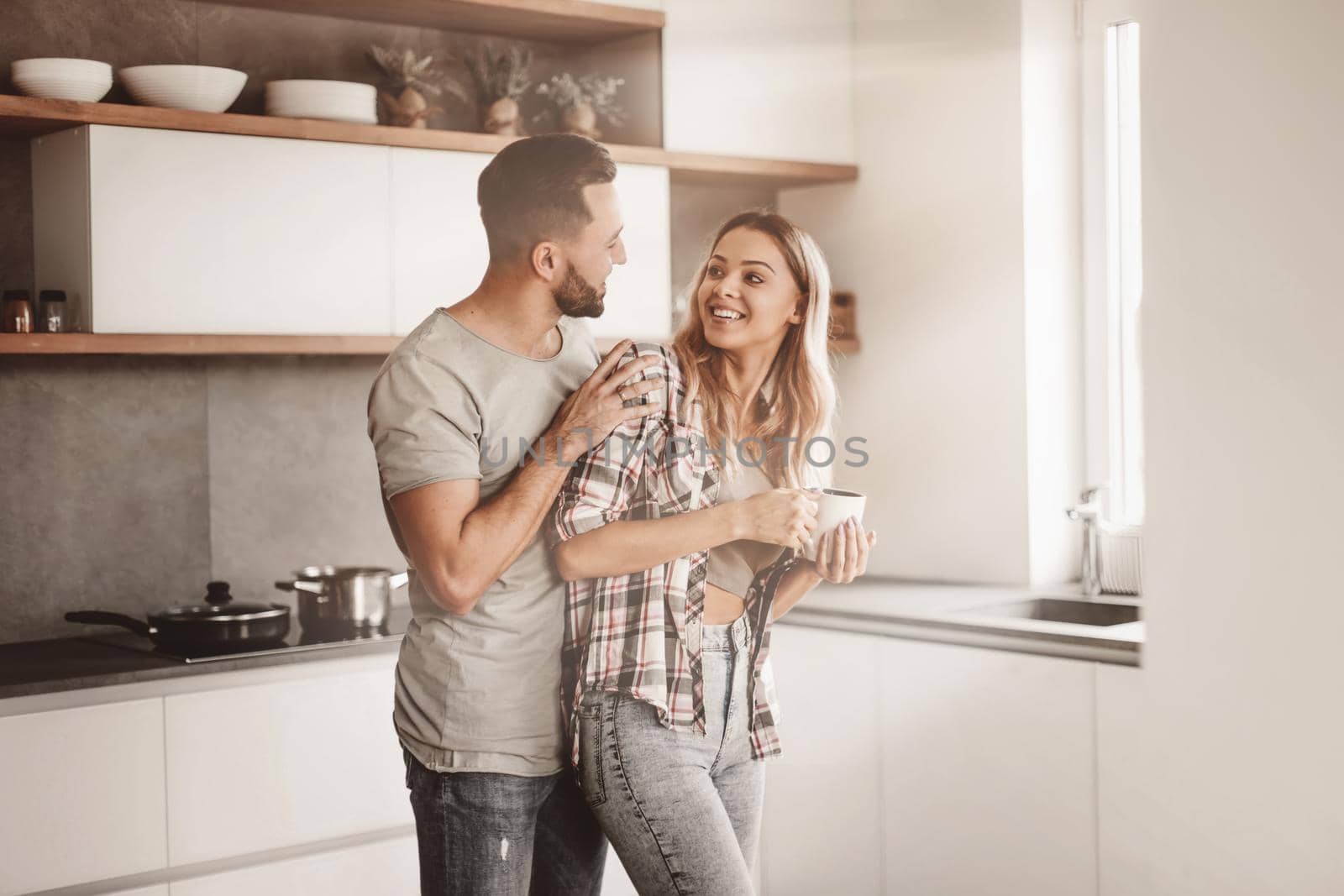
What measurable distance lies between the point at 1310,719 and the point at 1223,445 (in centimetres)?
43

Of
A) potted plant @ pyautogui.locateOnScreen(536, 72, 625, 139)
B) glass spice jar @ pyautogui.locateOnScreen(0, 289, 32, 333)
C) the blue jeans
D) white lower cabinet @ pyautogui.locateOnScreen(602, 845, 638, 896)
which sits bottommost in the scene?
white lower cabinet @ pyautogui.locateOnScreen(602, 845, 638, 896)

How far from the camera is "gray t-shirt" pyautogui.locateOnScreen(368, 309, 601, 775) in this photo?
1.52 metres

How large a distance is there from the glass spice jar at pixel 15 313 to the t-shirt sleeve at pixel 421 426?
4.53ft

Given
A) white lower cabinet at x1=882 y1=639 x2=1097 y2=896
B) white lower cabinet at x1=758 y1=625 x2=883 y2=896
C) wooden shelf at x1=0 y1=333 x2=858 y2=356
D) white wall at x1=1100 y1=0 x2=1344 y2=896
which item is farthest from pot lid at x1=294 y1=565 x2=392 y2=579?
white wall at x1=1100 y1=0 x2=1344 y2=896

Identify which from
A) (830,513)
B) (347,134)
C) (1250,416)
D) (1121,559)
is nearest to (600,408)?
(830,513)

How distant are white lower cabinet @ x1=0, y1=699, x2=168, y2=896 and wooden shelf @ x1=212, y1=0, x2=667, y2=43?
1.50 m

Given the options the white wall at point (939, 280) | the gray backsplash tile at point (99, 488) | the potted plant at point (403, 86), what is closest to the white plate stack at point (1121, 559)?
the white wall at point (939, 280)

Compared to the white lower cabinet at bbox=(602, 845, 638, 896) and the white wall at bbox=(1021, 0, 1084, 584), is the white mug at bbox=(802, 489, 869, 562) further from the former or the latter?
the white wall at bbox=(1021, 0, 1084, 584)

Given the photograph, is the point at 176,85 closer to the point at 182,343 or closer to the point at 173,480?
the point at 182,343

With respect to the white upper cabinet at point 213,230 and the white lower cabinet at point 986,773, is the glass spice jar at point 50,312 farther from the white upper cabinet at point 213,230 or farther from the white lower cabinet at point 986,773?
the white lower cabinet at point 986,773

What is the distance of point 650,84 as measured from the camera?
3.32 m

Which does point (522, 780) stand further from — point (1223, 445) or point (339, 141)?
point (339, 141)

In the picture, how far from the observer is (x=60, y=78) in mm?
2594

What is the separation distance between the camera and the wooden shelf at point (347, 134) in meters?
2.59
